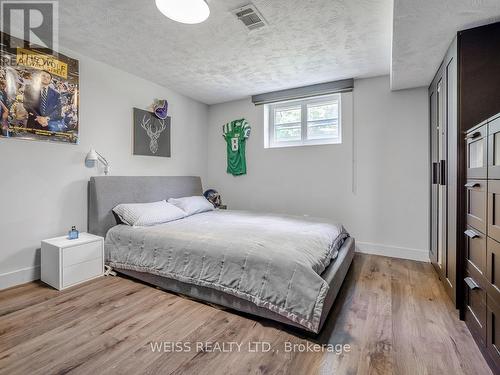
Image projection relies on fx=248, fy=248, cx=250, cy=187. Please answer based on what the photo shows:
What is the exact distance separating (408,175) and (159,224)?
3177 millimetres

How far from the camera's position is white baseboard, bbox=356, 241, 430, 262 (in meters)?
3.16

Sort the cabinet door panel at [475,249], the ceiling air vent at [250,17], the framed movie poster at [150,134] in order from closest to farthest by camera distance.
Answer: the cabinet door panel at [475,249], the ceiling air vent at [250,17], the framed movie poster at [150,134]

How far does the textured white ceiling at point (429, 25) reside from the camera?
1646 millimetres

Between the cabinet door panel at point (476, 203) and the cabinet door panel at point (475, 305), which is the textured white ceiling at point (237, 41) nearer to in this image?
the cabinet door panel at point (476, 203)

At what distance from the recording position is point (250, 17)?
2100 mm

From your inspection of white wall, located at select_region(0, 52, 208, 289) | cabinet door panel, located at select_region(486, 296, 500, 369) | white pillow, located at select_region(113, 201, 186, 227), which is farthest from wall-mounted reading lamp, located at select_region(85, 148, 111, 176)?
cabinet door panel, located at select_region(486, 296, 500, 369)

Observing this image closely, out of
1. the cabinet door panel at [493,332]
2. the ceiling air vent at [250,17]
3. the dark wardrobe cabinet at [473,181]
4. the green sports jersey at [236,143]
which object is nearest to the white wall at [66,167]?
the green sports jersey at [236,143]

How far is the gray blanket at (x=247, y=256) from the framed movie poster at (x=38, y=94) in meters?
1.23

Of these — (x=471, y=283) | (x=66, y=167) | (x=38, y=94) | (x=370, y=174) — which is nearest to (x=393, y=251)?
(x=370, y=174)

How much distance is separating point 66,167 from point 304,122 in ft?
10.5

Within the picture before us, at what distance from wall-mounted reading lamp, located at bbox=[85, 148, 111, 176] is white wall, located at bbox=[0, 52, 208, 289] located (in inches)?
2.3

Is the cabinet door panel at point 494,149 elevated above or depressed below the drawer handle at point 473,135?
below

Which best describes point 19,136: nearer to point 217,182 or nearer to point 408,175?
point 217,182

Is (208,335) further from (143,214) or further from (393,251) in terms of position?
(393,251)
